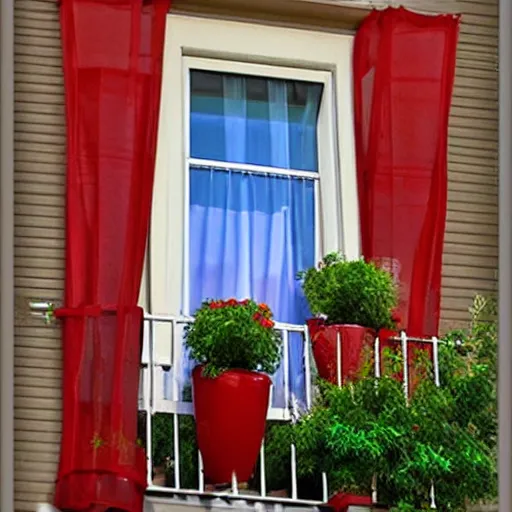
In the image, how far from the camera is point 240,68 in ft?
8.32

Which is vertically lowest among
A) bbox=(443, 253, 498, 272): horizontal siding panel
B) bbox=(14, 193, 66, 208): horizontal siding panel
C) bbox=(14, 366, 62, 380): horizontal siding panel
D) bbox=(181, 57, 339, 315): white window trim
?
bbox=(14, 366, 62, 380): horizontal siding panel

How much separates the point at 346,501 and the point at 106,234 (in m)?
0.49

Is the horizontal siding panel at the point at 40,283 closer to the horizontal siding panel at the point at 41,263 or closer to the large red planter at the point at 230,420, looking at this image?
the horizontal siding panel at the point at 41,263

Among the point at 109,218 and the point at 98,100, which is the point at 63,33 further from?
the point at 109,218

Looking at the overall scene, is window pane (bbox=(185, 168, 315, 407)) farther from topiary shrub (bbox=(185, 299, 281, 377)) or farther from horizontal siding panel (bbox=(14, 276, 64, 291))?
horizontal siding panel (bbox=(14, 276, 64, 291))

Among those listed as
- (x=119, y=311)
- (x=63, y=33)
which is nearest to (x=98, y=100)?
(x=63, y=33)

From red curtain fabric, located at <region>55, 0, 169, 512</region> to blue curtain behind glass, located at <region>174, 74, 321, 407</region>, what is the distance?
81 millimetres

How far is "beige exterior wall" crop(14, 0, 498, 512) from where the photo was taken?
230cm

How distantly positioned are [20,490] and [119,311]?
0.29 m

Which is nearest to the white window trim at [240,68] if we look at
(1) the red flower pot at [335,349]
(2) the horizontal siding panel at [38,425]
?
(1) the red flower pot at [335,349]

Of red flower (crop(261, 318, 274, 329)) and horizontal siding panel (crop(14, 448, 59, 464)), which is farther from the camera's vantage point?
red flower (crop(261, 318, 274, 329))

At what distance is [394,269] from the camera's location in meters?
2.51

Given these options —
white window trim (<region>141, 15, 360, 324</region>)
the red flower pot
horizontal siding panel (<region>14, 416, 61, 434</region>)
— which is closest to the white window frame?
white window trim (<region>141, 15, 360, 324</region>)

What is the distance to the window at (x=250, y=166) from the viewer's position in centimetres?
246
